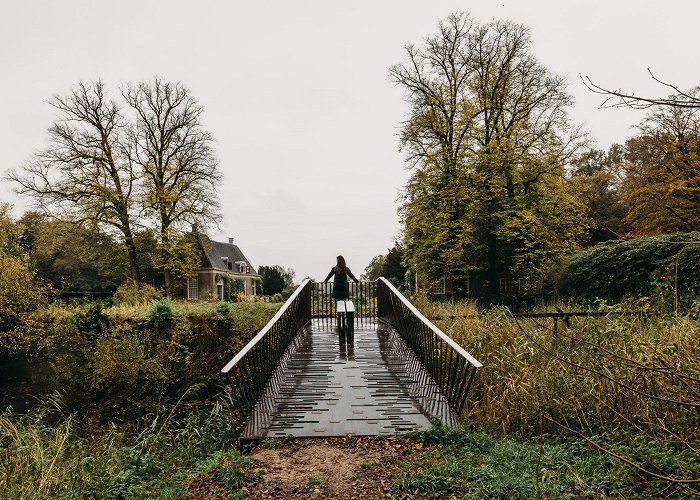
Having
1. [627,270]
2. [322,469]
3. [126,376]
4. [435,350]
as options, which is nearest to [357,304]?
[126,376]

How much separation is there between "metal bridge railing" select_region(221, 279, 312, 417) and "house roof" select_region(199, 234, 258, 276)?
107 ft

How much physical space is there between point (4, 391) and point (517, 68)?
86.5 feet

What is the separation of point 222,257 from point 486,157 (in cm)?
3316

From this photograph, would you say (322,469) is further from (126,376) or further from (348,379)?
(126,376)

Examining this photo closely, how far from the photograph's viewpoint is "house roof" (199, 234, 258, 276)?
4312 centimetres

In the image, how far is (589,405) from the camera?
5637mm

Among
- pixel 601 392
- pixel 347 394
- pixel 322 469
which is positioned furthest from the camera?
pixel 347 394

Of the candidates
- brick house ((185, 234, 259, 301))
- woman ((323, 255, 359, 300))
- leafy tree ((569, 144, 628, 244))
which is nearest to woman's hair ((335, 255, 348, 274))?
woman ((323, 255, 359, 300))

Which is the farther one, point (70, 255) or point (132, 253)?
point (70, 255)

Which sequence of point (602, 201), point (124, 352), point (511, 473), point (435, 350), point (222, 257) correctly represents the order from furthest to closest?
point (222, 257), point (602, 201), point (124, 352), point (435, 350), point (511, 473)

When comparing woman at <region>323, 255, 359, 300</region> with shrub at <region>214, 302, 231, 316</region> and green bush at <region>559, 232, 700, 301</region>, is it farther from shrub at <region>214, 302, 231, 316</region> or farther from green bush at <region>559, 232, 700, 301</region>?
green bush at <region>559, 232, 700, 301</region>

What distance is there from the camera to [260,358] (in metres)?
7.44

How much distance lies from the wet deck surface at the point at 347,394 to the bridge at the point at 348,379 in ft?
0.04

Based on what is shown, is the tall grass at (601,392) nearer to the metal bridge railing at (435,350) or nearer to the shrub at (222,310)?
the metal bridge railing at (435,350)
